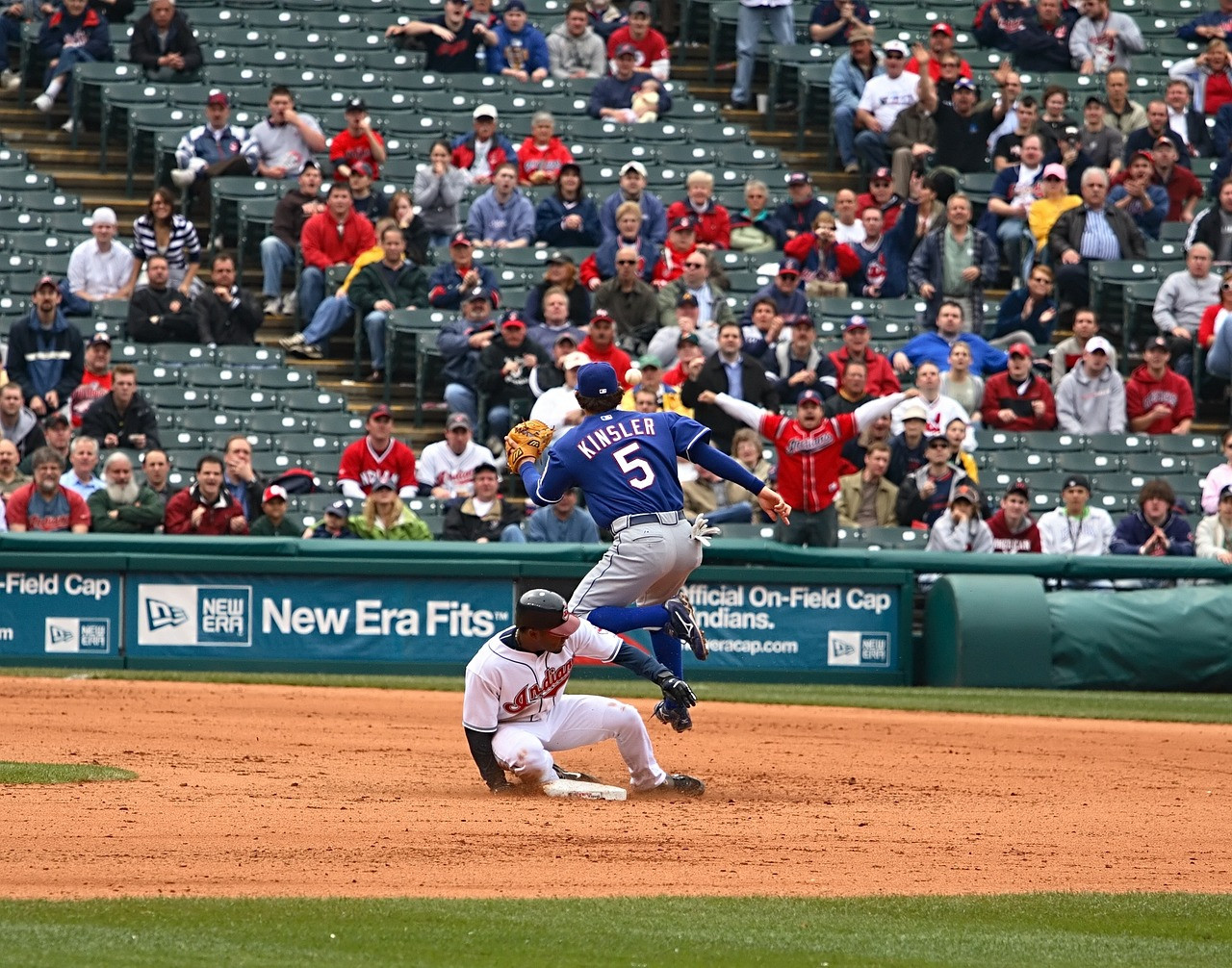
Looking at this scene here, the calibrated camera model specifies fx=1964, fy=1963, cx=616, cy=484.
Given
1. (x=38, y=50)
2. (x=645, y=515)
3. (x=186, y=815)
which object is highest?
(x=38, y=50)

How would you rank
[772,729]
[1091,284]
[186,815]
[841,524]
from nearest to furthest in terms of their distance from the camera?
[186,815] → [772,729] → [841,524] → [1091,284]

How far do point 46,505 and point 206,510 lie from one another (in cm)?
130

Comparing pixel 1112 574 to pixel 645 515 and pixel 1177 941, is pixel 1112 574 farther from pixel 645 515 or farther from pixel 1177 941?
pixel 1177 941

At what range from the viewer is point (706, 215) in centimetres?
2095

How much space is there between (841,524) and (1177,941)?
1084 centimetres

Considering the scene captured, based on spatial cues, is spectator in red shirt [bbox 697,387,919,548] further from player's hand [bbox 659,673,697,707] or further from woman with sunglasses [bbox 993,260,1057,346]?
player's hand [bbox 659,673,697,707]

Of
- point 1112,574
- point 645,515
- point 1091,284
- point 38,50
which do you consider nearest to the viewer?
point 645,515

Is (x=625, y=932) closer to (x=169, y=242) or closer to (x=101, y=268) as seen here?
(x=169, y=242)

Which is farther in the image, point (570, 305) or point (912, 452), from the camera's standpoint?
→ point (570, 305)

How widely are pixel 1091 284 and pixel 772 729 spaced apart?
9.27 m

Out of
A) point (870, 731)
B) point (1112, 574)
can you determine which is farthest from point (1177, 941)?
point (1112, 574)

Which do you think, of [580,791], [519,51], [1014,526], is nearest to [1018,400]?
[1014,526]

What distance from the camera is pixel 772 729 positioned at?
44.4ft

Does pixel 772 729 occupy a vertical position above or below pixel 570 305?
below
